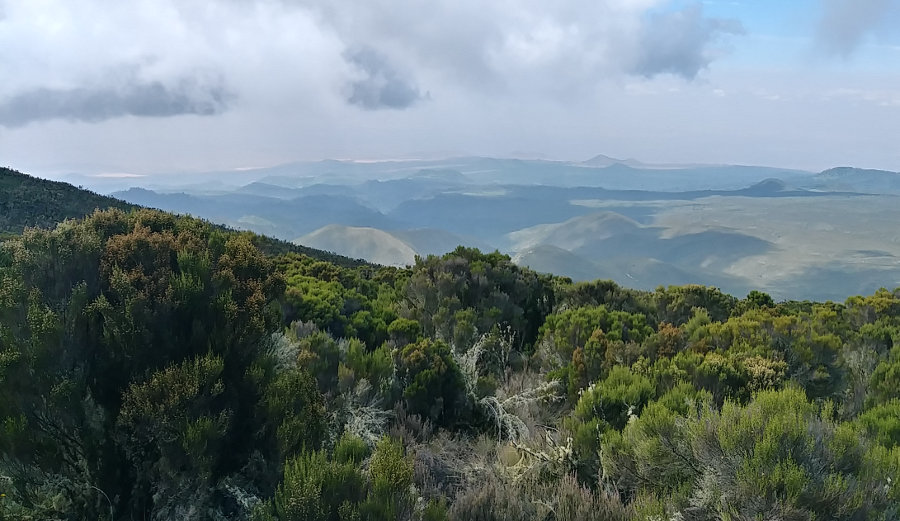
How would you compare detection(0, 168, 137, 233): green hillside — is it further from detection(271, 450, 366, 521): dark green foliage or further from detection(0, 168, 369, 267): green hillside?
detection(271, 450, 366, 521): dark green foliage

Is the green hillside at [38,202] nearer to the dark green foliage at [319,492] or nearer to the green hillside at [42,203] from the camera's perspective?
the green hillside at [42,203]

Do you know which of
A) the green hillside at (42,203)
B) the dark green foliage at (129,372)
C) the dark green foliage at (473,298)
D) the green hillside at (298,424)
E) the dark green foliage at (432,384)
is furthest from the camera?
the green hillside at (42,203)

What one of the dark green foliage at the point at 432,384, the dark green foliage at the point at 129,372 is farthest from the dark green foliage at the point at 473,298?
the dark green foliage at the point at 129,372

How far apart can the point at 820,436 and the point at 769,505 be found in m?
0.71

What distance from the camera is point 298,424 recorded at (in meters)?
3.95

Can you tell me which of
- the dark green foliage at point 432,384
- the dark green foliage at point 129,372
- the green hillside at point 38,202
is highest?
the green hillside at point 38,202

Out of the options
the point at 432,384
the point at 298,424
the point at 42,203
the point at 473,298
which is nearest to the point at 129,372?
the point at 298,424

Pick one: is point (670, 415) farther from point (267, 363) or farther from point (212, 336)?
point (212, 336)

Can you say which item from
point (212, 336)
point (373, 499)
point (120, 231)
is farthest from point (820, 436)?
point (120, 231)

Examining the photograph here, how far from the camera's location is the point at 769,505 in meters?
3.14

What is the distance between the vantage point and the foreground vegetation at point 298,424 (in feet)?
11.2

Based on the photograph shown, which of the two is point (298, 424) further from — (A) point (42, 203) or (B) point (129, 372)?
(A) point (42, 203)

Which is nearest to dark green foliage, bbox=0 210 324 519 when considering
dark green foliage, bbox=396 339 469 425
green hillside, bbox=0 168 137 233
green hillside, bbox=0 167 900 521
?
green hillside, bbox=0 167 900 521

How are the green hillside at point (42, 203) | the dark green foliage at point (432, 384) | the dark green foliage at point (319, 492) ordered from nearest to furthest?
1. the dark green foliage at point (319, 492)
2. the dark green foliage at point (432, 384)
3. the green hillside at point (42, 203)
